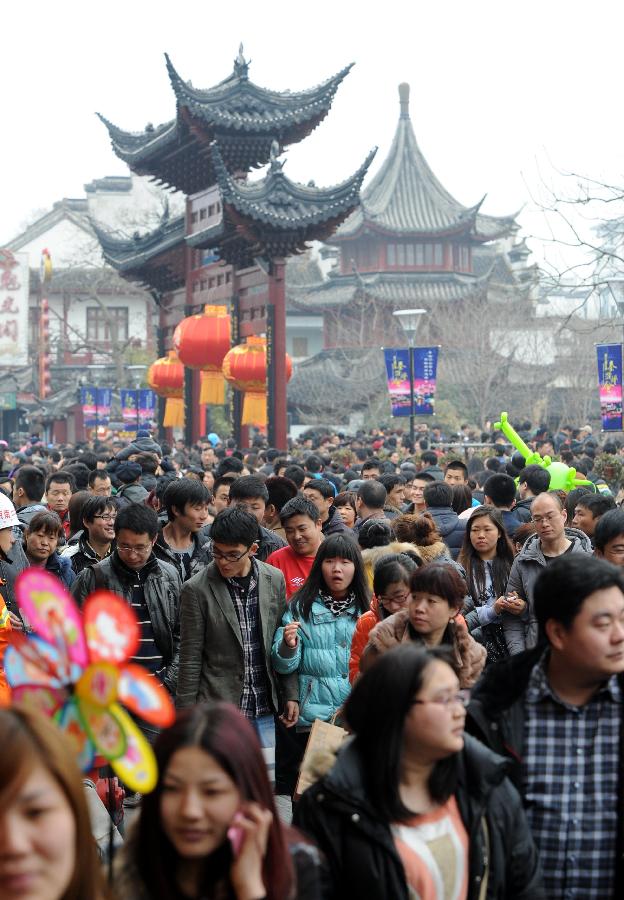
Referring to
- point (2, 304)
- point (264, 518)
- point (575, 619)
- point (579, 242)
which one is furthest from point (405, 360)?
point (2, 304)

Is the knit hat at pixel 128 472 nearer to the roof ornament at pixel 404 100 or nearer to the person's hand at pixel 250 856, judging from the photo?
the person's hand at pixel 250 856

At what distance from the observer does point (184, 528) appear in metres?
6.78

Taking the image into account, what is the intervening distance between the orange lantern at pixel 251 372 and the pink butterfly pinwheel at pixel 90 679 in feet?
56.2

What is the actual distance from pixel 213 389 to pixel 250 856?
65.7 feet

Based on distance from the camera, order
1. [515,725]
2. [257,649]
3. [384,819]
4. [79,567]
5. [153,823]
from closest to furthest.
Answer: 1. [153,823]
2. [384,819]
3. [515,725]
4. [257,649]
5. [79,567]

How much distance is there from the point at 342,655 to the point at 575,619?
7.38 feet

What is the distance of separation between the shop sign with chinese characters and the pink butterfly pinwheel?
140 ft

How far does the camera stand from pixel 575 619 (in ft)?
10.7

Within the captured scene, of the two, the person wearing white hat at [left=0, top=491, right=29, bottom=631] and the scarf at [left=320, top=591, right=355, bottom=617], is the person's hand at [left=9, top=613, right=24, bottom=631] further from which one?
the scarf at [left=320, top=591, right=355, bottom=617]

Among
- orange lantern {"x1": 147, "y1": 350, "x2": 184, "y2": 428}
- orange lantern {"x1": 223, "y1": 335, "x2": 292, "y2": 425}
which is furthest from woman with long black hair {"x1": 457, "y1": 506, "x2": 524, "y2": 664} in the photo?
orange lantern {"x1": 147, "y1": 350, "x2": 184, "y2": 428}

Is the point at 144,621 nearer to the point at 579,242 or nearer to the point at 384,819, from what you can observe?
the point at 384,819

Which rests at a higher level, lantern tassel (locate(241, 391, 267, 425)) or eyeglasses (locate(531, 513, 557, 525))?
lantern tassel (locate(241, 391, 267, 425))

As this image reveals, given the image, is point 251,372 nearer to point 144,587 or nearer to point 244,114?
point 244,114

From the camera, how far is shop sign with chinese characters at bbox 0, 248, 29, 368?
4372 centimetres
